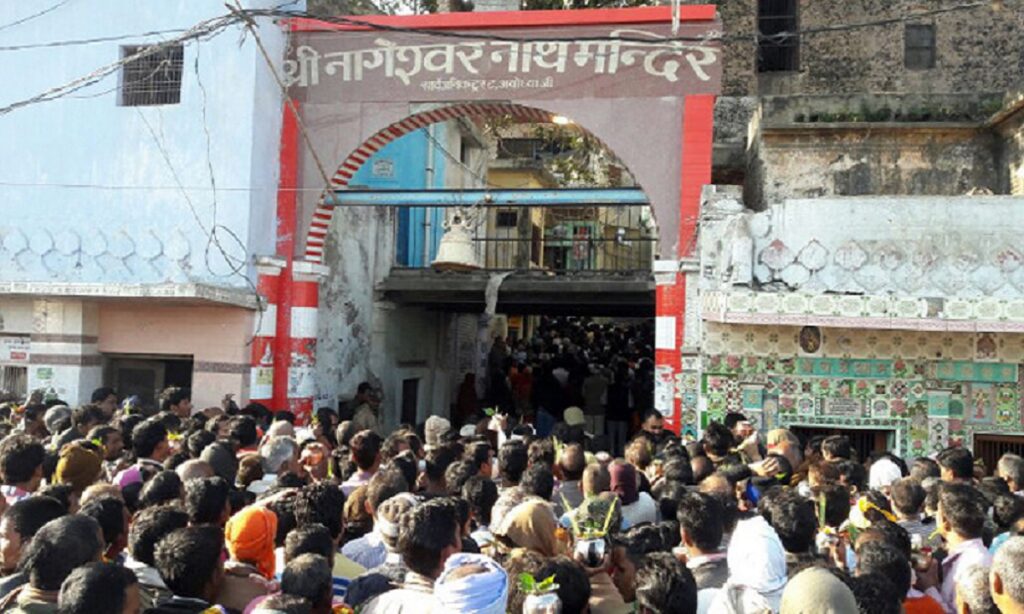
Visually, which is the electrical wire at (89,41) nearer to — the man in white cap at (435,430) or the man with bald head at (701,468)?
the man in white cap at (435,430)

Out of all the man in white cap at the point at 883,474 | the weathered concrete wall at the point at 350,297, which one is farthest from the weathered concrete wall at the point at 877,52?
the man in white cap at the point at 883,474

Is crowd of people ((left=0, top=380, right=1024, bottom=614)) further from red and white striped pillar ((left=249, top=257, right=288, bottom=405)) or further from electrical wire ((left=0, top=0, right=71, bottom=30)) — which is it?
electrical wire ((left=0, top=0, right=71, bottom=30))

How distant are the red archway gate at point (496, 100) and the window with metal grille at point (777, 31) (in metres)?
7.62

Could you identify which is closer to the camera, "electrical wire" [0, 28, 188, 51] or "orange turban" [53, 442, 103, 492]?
"orange turban" [53, 442, 103, 492]

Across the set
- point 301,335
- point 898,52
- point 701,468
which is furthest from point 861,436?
point 898,52

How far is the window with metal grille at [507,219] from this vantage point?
2367 centimetres

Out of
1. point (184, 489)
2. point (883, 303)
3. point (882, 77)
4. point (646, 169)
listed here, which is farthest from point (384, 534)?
point (882, 77)

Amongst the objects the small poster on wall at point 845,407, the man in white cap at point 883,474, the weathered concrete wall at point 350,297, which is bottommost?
the man in white cap at point 883,474

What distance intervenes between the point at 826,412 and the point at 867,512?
594cm

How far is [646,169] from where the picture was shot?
11719mm

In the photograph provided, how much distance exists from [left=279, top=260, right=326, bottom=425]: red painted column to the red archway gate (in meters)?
0.02

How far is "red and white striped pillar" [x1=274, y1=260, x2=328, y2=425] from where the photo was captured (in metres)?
12.7

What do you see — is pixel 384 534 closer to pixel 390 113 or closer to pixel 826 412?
pixel 826 412

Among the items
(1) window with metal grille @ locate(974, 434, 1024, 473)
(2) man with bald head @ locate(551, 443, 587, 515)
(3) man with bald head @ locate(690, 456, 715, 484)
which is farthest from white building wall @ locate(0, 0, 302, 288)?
(1) window with metal grille @ locate(974, 434, 1024, 473)
